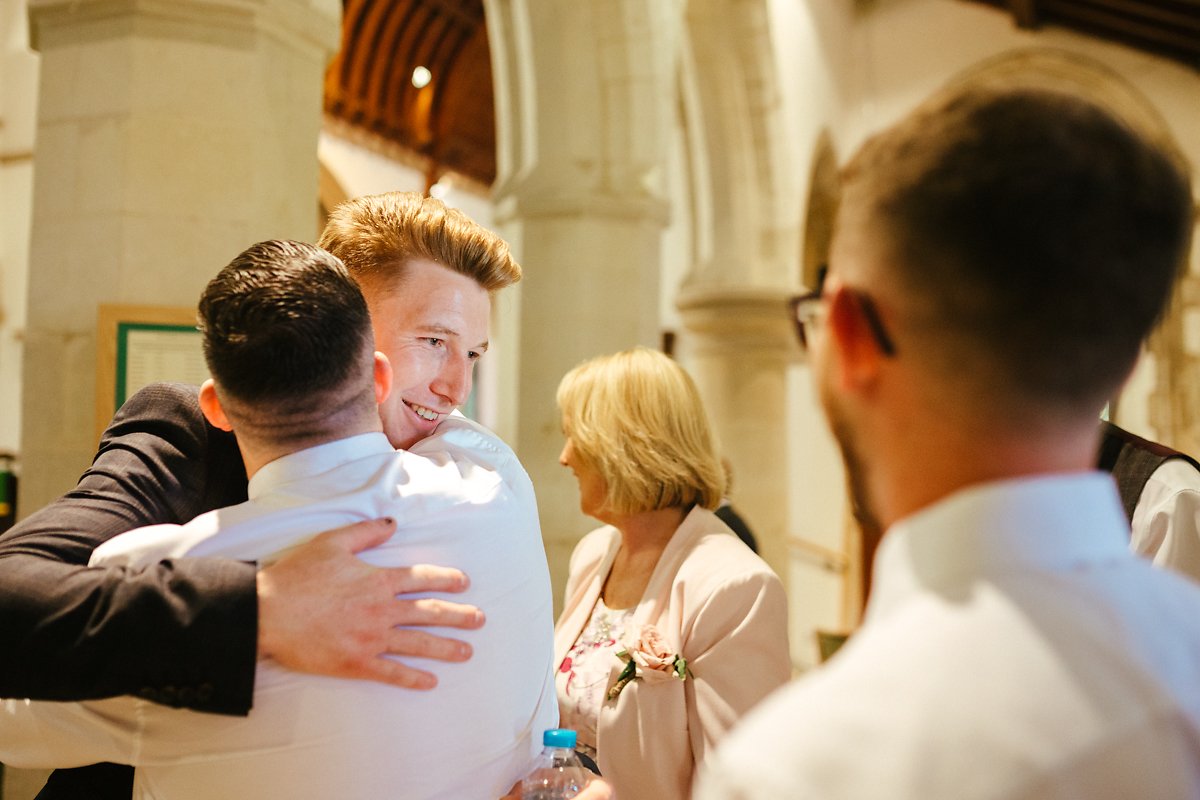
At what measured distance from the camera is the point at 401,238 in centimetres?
165

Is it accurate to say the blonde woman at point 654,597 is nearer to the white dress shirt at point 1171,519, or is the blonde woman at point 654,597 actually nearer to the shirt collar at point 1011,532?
the white dress shirt at point 1171,519

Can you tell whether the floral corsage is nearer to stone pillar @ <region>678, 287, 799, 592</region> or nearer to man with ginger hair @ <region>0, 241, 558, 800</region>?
man with ginger hair @ <region>0, 241, 558, 800</region>

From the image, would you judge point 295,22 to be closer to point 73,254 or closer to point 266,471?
point 73,254

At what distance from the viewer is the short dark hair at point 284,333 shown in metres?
1.12

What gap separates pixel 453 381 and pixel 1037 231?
1077 mm

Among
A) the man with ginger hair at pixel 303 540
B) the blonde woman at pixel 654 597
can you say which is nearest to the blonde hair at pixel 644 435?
the blonde woman at pixel 654 597

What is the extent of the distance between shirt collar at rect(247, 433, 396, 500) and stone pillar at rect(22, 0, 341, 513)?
1972 millimetres

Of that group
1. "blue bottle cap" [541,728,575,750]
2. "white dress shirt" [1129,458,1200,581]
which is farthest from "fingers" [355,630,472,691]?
"white dress shirt" [1129,458,1200,581]

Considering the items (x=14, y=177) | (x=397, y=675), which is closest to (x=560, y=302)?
(x=14, y=177)

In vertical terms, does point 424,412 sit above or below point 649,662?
above

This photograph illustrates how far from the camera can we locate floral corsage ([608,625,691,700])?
7.52 feet

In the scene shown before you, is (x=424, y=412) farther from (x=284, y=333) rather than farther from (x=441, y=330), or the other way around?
(x=284, y=333)

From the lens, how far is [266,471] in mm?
1172

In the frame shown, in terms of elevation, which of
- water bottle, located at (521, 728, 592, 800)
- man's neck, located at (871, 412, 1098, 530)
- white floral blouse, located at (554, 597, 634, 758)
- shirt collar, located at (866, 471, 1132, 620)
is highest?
man's neck, located at (871, 412, 1098, 530)
